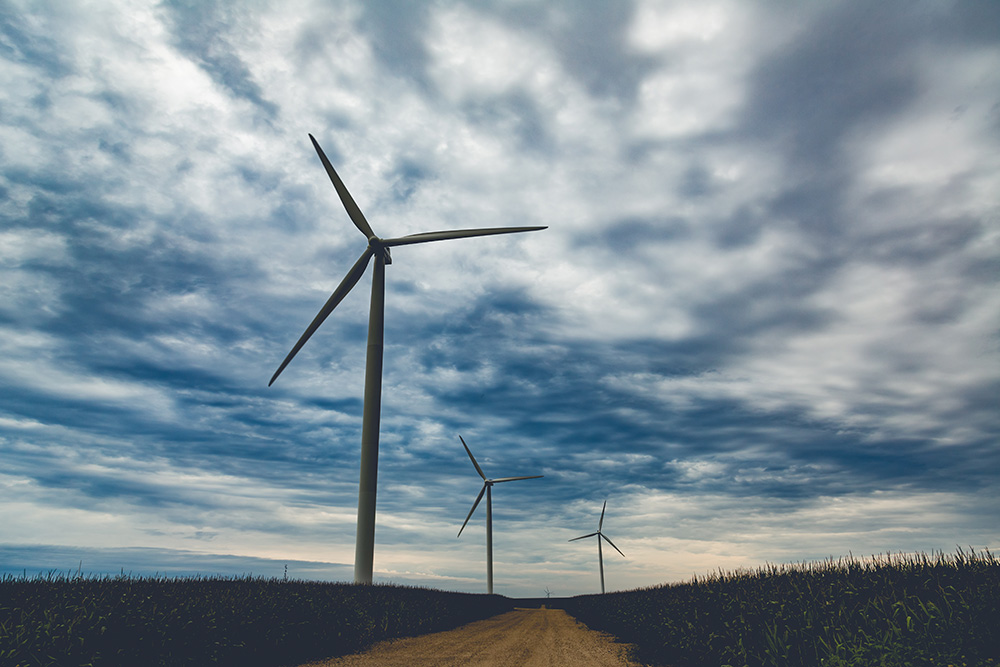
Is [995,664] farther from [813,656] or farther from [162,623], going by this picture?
[162,623]

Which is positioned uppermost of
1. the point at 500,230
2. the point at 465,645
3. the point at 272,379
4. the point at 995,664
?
the point at 500,230

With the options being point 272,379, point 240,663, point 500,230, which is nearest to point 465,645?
point 240,663

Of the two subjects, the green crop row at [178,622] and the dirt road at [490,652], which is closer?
the green crop row at [178,622]

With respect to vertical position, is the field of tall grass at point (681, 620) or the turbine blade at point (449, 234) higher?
the turbine blade at point (449, 234)

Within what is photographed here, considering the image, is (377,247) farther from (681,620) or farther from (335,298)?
(681,620)

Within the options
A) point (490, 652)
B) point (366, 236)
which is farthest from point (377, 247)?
point (490, 652)

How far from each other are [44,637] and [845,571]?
23.4 metres

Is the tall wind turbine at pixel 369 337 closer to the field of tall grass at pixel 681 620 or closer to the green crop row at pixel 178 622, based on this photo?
the green crop row at pixel 178 622

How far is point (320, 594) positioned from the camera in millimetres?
27344

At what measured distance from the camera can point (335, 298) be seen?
47.1m

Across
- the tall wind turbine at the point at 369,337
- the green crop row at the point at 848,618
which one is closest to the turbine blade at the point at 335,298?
the tall wind turbine at the point at 369,337

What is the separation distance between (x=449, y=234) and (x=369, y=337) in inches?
503

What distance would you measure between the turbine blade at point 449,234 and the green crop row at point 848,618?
3470cm

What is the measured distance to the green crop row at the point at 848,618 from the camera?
34.4 feet
